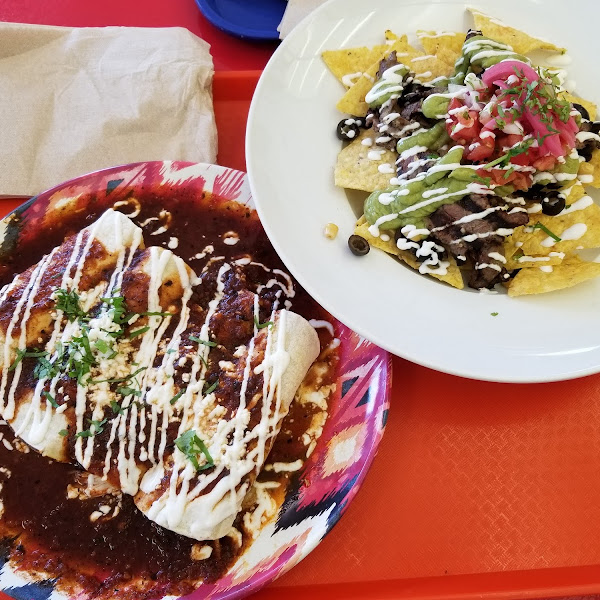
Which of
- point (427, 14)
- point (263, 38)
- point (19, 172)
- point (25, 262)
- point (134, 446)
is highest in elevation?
point (427, 14)

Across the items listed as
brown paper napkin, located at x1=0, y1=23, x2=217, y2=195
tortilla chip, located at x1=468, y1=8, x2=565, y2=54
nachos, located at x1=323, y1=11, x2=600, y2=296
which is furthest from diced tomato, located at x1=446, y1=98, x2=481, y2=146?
brown paper napkin, located at x1=0, y1=23, x2=217, y2=195

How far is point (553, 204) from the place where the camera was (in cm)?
183

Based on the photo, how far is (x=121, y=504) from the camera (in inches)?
66.4

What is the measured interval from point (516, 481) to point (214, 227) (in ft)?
4.43

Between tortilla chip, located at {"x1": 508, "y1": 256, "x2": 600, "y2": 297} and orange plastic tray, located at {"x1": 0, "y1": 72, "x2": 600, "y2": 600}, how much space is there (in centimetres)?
34

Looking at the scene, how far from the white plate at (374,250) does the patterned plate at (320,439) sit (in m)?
0.20

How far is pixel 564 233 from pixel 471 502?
0.91 meters

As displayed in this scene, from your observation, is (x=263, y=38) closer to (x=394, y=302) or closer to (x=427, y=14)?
(x=427, y=14)

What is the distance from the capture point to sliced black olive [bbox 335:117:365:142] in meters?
2.01

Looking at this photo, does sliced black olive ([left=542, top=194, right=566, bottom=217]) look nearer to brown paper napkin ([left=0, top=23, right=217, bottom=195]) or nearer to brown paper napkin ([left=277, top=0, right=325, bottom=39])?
brown paper napkin ([left=0, top=23, right=217, bottom=195])

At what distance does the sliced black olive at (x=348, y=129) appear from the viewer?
2008 mm

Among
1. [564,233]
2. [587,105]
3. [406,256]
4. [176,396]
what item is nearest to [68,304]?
[176,396]

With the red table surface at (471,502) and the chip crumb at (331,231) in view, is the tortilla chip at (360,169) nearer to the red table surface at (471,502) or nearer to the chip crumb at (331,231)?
the chip crumb at (331,231)

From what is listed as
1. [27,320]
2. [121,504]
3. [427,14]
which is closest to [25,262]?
[27,320]
